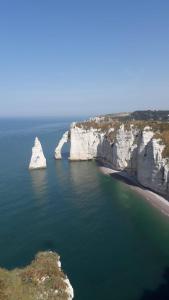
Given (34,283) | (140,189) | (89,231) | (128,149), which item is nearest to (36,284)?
(34,283)

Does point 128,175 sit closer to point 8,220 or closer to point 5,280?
point 8,220

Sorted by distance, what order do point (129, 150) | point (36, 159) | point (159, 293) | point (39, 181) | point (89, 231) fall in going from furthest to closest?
point (36, 159) < point (129, 150) < point (39, 181) < point (89, 231) < point (159, 293)

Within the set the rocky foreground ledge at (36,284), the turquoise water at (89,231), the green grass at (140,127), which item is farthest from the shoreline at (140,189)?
the rocky foreground ledge at (36,284)

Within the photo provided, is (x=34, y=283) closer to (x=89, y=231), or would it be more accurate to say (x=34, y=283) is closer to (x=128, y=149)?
(x=89, y=231)

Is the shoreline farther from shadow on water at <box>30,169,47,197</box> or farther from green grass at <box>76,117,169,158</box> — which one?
shadow on water at <box>30,169,47,197</box>

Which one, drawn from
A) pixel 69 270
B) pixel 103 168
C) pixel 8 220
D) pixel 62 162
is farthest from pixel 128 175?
pixel 69 270

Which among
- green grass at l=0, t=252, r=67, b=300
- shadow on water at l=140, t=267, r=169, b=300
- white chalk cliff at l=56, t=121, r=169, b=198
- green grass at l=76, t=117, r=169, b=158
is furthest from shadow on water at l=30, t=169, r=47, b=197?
green grass at l=0, t=252, r=67, b=300
